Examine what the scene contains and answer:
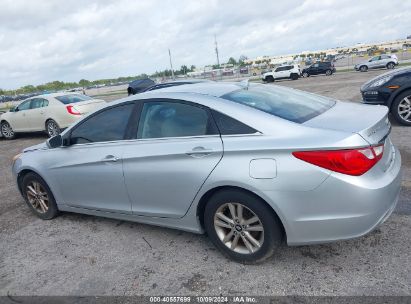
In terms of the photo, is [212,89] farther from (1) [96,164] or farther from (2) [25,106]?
(2) [25,106]

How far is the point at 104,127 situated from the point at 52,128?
783 centimetres

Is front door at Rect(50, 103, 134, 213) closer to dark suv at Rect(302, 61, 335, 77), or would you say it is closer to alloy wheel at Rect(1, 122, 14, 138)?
alloy wheel at Rect(1, 122, 14, 138)

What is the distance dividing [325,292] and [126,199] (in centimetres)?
202

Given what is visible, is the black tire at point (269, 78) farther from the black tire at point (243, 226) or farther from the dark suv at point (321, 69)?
the black tire at point (243, 226)

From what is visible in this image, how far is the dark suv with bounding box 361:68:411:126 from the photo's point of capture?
276 inches

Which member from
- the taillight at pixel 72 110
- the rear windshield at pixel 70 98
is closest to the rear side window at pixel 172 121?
the taillight at pixel 72 110

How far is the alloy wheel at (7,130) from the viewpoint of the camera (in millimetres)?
12088

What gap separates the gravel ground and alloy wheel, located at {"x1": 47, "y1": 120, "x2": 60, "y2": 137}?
22.7 ft

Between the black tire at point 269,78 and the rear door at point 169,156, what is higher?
the rear door at point 169,156

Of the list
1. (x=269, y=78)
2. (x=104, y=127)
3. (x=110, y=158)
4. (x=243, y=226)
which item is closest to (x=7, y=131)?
(x=104, y=127)

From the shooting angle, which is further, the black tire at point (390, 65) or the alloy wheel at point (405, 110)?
the black tire at point (390, 65)

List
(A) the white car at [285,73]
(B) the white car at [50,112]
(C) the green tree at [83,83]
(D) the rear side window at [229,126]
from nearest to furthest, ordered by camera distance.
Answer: (D) the rear side window at [229,126], (B) the white car at [50,112], (A) the white car at [285,73], (C) the green tree at [83,83]

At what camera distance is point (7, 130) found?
1216 centimetres

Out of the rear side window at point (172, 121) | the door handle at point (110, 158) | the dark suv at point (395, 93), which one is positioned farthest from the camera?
the dark suv at point (395, 93)
